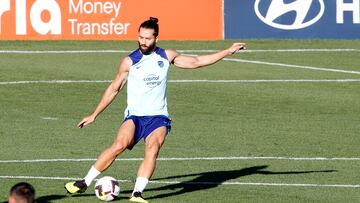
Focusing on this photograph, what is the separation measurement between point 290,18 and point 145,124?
1845cm

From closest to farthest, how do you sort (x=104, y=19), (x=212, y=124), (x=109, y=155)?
(x=109, y=155) → (x=212, y=124) → (x=104, y=19)

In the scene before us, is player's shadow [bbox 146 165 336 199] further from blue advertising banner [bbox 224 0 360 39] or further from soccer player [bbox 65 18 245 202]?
blue advertising banner [bbox 224 0 360 39]

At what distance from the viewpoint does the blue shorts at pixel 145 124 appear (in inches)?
661

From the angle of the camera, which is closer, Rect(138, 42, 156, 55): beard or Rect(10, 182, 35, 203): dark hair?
Rect(10, 182, 35, 203): dark hair

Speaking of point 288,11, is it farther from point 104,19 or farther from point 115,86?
point 115,86

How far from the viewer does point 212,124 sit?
25.2m

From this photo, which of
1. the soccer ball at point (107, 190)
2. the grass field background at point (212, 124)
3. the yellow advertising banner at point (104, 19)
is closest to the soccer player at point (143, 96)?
the soccer ball at point (107, 190)

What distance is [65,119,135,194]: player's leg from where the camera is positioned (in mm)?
16562

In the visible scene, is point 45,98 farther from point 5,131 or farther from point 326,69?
point 326,69

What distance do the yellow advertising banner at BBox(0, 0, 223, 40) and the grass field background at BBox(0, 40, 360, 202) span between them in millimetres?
338

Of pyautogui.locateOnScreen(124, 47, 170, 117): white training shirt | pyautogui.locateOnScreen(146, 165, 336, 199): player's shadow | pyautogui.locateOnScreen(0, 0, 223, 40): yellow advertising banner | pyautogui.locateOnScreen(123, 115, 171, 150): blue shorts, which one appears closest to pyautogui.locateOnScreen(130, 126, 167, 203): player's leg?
pyautogui.locateOnScreen(123, 115, 171, 150): blue shorts

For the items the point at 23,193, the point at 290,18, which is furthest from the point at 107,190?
the point at 290,18

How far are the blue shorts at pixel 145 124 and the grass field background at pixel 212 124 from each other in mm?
867

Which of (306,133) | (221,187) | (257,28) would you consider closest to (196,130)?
(306,133)
